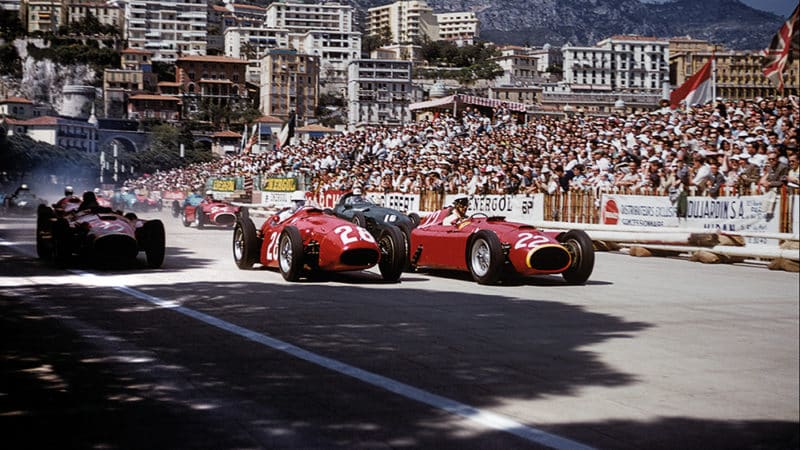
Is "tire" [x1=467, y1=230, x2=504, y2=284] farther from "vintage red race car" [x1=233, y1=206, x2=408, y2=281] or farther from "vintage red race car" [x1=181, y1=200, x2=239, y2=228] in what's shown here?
"vintage red race car" [x1=181, y1=200, x2=239, y2=228]


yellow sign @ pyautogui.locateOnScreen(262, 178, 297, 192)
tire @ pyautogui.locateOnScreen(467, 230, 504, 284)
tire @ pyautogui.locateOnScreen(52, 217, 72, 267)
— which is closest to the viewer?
tire @ pyautogui.locateOnScreen(467, 230, 504, 284)

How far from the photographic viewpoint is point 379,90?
176375 mm

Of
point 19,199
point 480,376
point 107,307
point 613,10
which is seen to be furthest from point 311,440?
point 19,199

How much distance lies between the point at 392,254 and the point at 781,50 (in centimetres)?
1107

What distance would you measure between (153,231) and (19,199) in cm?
2888

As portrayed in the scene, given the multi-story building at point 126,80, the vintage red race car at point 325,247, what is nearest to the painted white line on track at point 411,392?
the vintage red race car at point 325,247

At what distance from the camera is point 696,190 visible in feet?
31.0

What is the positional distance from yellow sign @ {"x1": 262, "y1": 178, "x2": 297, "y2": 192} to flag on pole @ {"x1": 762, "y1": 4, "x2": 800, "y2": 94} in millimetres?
43829

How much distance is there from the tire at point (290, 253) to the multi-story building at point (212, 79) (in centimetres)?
16362

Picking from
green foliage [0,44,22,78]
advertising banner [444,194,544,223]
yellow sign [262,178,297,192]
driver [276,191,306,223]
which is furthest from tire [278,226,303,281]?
green foliage [0,44,22,78]

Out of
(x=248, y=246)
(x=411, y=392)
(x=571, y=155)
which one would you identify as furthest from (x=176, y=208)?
(x=411, y=392)

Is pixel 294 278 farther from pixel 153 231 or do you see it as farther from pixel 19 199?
pixel 19 199

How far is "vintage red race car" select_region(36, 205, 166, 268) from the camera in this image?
14594 mm

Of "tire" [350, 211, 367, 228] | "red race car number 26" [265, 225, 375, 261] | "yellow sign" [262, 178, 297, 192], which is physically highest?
"yellow sign" [262, 178, 297, 192]
